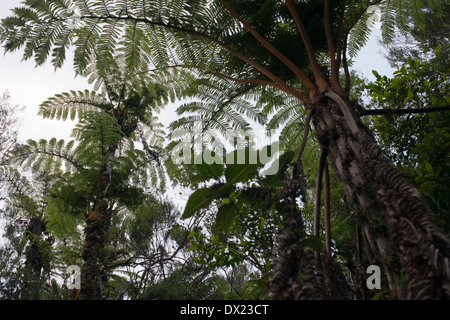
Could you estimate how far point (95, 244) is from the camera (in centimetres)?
193

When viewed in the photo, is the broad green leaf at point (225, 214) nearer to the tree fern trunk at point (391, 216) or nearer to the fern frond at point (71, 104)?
the tree fern trunk at point (391, 216)

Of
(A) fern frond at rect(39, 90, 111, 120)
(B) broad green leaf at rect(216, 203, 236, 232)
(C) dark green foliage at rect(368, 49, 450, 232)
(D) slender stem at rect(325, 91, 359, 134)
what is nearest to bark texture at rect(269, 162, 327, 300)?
(B) broad green leaf at rect(216, 203, 236, 232)

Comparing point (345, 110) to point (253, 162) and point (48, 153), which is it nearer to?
point (253, 162)

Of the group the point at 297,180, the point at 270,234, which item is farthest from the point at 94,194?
the point at 297,180

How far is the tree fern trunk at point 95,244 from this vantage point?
1.55 m

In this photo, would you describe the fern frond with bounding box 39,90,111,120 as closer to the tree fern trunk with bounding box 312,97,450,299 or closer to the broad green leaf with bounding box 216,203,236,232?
the broad green leaf with bounding box 216,203,236,232

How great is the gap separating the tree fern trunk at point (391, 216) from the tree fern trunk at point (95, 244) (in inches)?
55.3

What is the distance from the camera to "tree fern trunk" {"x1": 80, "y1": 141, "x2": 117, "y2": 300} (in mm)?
1553

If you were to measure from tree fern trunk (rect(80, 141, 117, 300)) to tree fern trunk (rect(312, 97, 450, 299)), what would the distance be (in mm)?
1406

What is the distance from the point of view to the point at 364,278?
3.96 ft

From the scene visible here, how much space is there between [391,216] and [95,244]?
6.07 feet

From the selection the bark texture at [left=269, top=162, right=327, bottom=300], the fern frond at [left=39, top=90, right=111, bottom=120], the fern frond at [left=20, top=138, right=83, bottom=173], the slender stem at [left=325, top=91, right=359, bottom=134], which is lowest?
the bark texture at [left=269, top=162, right=327, bottom=300]
